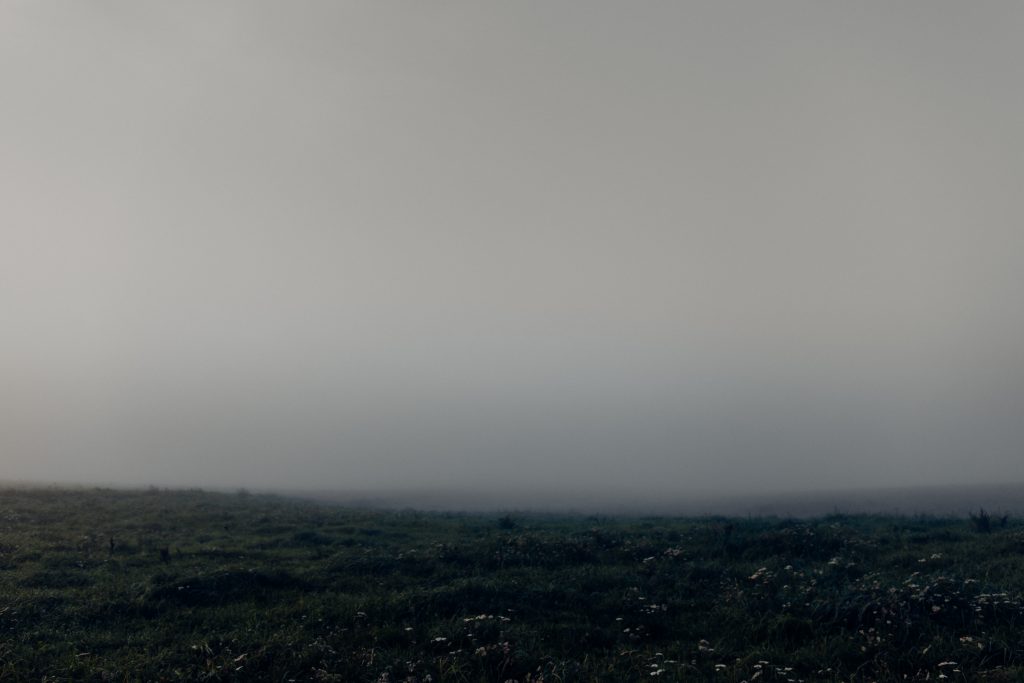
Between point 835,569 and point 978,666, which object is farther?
point 835,569

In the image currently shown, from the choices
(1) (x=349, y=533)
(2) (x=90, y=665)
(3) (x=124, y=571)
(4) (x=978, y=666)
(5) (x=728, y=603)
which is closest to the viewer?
(4) (x=978, y=666)

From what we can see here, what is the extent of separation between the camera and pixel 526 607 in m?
15.1

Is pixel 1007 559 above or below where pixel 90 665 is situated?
above

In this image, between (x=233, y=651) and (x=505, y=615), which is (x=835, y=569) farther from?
(x=233, y=651)

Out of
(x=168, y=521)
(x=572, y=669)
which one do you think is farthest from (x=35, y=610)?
(x=168, y=521)

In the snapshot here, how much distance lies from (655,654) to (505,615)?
12.0 feet

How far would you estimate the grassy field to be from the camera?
11.5 metres

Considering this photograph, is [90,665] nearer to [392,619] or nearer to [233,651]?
[233,651]

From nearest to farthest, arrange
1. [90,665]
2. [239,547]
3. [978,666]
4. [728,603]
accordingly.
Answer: [978,666]
[90,665]
[728,603]
[239,547]

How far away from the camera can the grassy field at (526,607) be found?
37.8ft

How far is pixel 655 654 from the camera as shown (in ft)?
39.8

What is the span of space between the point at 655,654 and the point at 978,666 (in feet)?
16.1

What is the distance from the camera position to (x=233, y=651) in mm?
12242

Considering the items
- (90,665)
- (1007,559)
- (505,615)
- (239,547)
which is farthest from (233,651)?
(1007,559)
